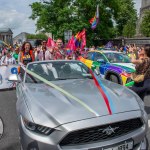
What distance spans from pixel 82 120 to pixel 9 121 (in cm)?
306

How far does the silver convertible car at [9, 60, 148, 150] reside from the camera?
3.01m

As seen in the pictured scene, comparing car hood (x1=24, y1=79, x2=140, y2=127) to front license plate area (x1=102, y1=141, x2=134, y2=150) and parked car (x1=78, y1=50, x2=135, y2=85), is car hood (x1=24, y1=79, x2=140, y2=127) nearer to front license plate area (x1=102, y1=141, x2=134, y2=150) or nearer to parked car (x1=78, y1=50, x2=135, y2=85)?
front license plate area (x1=102, y1=141, x2=134, y2=150)

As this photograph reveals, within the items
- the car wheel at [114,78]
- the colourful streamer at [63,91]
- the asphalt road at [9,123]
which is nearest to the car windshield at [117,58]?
the car wheel at [114,78]

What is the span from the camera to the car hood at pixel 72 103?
3148 mm

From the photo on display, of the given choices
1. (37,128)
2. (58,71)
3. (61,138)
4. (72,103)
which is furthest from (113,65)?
(61,138)

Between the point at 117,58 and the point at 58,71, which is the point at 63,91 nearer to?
the point at 58,71

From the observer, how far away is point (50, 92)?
4.00 metres

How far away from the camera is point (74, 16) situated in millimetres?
35812

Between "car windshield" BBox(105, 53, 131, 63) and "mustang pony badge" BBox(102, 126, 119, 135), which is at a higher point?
"car windshield" BBox(105, 53, 131, 63)

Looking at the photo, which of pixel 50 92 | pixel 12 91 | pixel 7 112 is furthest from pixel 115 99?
pixel 12 91

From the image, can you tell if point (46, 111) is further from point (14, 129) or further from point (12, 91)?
point (12, 91)

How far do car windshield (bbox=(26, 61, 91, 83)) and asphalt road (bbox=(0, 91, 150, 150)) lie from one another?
109 cm

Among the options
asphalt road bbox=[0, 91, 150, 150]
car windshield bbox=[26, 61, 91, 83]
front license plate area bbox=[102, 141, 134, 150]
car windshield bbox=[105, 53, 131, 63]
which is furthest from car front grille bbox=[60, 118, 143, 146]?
car windshield bbox=[105, 53, 131, 63]

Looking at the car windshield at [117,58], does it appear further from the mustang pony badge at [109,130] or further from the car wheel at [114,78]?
the mustang pony badge at [109,130]
